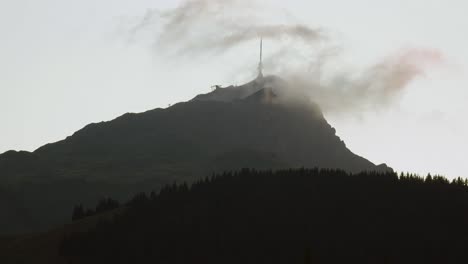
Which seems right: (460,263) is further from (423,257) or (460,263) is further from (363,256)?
(363,256)

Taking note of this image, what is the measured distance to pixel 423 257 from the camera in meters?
199

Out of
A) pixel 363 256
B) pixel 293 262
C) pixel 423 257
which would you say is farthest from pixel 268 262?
pixel 423 257

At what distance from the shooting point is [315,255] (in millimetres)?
195000

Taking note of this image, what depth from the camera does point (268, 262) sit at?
656 ft

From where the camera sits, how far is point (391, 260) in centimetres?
19112

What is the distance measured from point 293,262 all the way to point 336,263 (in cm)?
1133

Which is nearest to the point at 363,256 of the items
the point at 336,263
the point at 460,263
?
the point at 336,263

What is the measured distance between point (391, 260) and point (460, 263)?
19246mm

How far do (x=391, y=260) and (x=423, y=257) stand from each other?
1273cm

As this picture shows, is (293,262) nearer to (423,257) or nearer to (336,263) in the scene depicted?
(336,263)

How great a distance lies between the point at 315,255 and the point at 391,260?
1977 centimetres

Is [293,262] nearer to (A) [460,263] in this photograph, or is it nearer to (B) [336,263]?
(B) [336,263]

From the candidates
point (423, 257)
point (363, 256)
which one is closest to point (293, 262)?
point (363, 256)

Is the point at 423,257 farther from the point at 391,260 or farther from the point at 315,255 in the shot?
the point at 315,255
